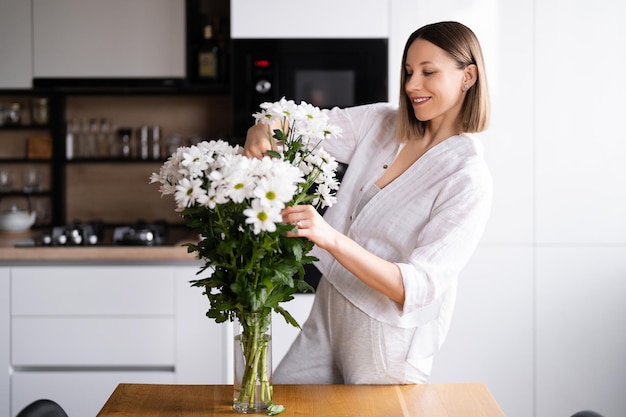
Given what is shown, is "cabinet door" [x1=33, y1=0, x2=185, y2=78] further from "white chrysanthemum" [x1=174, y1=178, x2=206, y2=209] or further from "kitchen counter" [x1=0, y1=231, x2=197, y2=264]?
"white chrysanthemum" [x1=174, y1=178, x2=206, y2=209]

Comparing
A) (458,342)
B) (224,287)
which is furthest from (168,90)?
(224,287)

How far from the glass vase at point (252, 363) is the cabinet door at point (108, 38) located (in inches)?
89.9

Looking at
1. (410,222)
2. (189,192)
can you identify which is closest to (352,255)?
(410,222)

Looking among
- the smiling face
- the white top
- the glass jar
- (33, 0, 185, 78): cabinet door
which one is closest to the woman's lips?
the smiling face

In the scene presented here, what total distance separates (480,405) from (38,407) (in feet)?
2.70

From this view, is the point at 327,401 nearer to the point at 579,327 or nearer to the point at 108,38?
the point at 579,327

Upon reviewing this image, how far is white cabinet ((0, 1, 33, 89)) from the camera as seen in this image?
3.50 meters

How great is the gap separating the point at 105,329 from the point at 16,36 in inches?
54.4

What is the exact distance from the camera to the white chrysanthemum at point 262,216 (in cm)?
124

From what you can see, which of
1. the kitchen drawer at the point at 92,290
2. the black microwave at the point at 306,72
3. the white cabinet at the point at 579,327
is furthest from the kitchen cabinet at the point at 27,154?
the white cabinet at the point at 579,327

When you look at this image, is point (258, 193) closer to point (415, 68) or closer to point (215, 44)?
point (415, 68)

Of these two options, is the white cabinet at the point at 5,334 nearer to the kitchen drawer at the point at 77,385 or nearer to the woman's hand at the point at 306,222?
the kitchen drawer at the point at 77,385

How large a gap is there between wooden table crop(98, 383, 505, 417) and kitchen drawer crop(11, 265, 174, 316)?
1435 mm

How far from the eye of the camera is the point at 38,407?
1394mm
